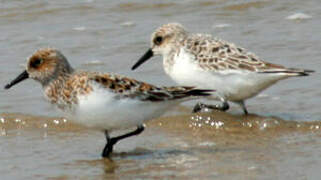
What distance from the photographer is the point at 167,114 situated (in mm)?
9938

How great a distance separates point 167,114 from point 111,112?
2.30 m

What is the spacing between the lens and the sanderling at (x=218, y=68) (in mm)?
9320

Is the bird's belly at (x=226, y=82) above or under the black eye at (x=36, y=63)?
under

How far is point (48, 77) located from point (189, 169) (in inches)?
65.7

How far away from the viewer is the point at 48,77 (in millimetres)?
8023

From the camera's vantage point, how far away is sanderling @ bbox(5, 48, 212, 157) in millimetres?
7672

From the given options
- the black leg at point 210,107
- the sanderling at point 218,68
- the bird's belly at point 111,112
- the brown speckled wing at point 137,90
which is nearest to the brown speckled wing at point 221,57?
the sanderling at point 218,68

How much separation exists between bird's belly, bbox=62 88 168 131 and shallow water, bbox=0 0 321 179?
1.27ft

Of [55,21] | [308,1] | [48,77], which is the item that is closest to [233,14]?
[308,1]

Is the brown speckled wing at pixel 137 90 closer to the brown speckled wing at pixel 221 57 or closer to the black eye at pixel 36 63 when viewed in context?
the black eye at pixel 36 63

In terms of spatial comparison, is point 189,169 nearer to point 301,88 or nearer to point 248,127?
point 248,127

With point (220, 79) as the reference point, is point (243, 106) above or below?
below

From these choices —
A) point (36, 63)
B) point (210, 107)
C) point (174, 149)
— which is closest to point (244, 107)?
point (210, 107)

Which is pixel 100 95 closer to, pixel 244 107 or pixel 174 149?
pixel 174 149
